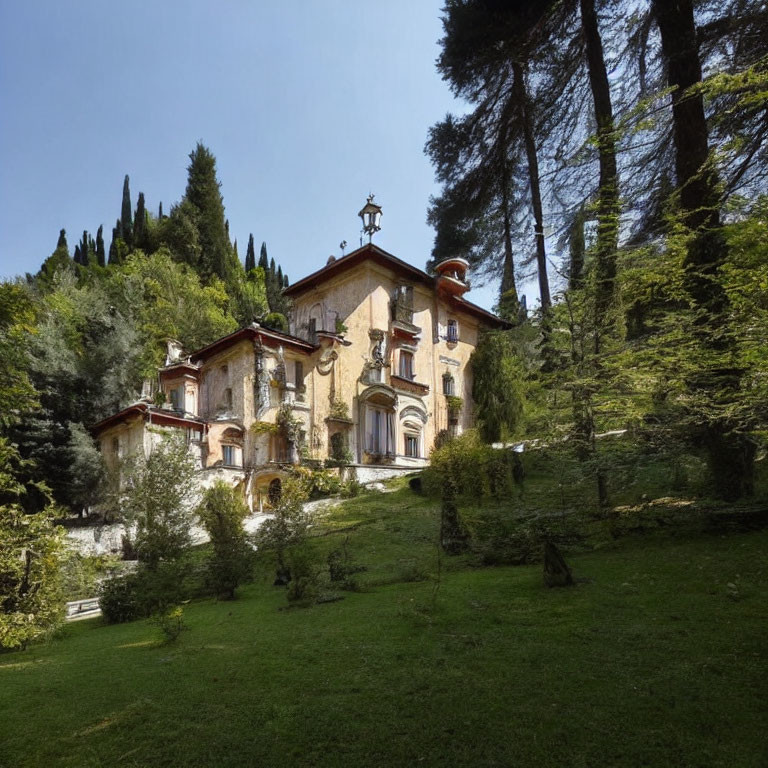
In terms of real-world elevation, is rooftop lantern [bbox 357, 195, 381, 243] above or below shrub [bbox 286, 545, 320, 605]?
above

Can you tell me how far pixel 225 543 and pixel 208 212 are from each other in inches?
1605

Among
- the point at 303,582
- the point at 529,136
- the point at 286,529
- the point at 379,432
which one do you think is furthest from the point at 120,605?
the point at 529,136

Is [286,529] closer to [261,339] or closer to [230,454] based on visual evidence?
[230,454]

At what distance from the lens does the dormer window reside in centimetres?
2939

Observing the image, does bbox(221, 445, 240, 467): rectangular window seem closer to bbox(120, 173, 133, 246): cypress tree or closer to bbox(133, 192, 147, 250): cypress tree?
bbox(133, 192, 147, 250): cypress tree

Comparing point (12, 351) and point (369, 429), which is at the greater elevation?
point (369, 429)

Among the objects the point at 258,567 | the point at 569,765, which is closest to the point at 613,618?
the point at 569,765

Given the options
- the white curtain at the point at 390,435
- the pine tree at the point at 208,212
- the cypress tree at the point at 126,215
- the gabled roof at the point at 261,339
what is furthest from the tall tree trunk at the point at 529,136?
the cypress tree at the point at 126,215

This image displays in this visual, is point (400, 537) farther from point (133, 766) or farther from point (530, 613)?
point (133, 766)

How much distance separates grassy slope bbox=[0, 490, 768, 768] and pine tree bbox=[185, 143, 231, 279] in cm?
4081

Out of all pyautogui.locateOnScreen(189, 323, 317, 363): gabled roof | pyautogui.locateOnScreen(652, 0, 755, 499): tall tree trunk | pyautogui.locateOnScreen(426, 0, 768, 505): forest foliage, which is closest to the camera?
pyautogui.locateOnScreen(426, 0, 768, 505): forest foliage

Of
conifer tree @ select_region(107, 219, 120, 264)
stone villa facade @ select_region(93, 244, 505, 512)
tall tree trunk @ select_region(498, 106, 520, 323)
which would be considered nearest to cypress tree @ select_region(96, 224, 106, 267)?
conifer tree @ select_region(107, 219, 120, 264)

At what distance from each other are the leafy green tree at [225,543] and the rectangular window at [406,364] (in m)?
15.5

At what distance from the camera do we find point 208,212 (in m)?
47.2
